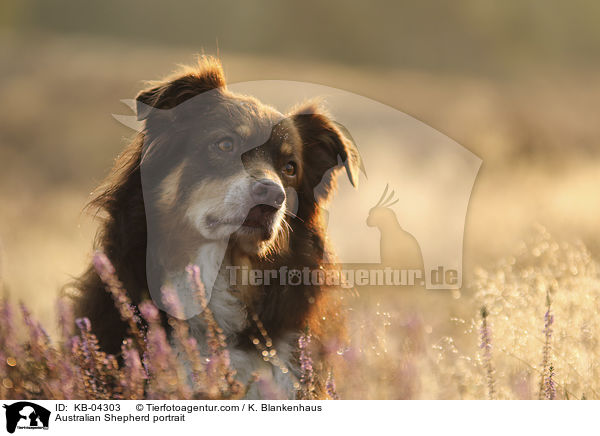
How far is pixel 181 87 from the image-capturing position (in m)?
3.74

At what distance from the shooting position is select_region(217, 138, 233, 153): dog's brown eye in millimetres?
3682

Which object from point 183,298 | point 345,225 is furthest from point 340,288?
point 183,298

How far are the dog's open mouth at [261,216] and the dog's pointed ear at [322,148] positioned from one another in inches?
27.3

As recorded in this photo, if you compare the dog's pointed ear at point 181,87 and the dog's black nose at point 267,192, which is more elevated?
the dog's pointed ear at point 181,87

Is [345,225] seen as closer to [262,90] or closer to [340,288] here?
[340,288]

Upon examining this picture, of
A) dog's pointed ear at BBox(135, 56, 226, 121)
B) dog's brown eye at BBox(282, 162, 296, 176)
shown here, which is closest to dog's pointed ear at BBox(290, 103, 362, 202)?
dog's brown eye at BBox(282, 162, 296, 176)

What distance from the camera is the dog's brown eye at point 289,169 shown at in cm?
392

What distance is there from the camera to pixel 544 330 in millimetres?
3404

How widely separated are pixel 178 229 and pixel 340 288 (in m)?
1.14

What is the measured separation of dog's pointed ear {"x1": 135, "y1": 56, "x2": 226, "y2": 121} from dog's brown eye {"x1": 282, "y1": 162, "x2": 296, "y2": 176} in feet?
2.12

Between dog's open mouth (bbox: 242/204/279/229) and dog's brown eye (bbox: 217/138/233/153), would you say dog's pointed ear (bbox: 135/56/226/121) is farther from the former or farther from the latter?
dog's open mouth (bbox: 242/204/279/229)
